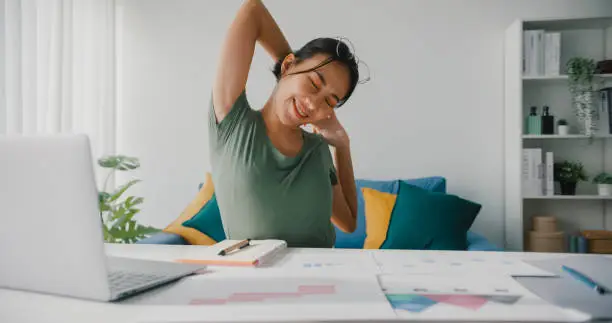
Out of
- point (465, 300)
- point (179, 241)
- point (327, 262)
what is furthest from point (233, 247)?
point (179, 241)

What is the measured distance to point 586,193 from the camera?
9.35 feet

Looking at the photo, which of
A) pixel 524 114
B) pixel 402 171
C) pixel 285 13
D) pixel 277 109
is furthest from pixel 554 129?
pixel 277 109

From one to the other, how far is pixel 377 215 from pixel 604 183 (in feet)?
4.33

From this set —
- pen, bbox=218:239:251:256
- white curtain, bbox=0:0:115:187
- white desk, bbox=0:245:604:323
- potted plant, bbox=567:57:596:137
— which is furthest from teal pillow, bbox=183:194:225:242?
potted plant, bbox=567:57:596:137

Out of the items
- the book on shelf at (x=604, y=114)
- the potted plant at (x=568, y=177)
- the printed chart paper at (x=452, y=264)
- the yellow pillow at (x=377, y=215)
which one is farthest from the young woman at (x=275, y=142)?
the book on shelf at (x=604, y=114)

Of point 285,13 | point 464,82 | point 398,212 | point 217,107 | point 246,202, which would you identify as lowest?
point 398,212

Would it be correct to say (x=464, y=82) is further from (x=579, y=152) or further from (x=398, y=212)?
(x=398, y=212)

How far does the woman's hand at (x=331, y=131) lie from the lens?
1.50 metres

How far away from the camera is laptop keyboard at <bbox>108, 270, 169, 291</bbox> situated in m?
0.72

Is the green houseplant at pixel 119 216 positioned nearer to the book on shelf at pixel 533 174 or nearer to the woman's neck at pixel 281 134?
the woman's neck at pixel 281 134

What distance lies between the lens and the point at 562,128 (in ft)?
8.86

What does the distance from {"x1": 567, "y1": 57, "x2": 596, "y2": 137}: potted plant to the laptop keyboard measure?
260cm

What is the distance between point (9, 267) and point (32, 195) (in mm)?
152

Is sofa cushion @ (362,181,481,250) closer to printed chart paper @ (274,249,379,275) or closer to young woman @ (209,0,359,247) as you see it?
young woman @ (209,0,359,247)
